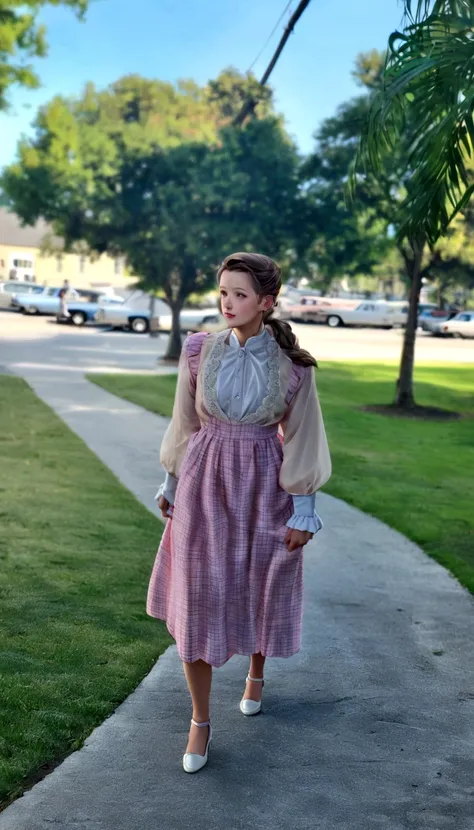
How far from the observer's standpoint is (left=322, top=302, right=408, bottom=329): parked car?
149 ft

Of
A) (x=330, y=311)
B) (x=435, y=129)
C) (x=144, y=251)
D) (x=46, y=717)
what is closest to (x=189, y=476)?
(x=46, y=717)

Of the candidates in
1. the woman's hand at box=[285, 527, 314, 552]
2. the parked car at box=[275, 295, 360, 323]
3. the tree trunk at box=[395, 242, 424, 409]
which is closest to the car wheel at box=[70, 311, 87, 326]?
the parked car at box=[275, 295, 360, 323]

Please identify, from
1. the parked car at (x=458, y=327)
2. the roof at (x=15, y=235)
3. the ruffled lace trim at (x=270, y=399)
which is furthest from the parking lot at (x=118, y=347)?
the roof at (x=15, y=235)

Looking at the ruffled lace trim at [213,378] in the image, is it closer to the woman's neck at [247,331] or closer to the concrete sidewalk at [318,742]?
the woman's neck at [247,331]

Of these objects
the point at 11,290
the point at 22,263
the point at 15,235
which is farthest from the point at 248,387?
the point at 15,235

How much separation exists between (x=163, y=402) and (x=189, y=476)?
38.5 feet

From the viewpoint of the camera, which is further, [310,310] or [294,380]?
[310,310]

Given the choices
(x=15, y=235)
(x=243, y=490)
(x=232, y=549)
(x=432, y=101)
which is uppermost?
(x=15, y=235)

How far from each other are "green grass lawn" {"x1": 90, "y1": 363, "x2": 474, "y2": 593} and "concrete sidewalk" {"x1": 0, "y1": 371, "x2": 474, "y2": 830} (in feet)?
4.27

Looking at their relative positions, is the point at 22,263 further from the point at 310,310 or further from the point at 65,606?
the point at 65,606

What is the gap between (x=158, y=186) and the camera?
2058 cm

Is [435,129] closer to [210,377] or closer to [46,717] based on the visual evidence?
[210,377]

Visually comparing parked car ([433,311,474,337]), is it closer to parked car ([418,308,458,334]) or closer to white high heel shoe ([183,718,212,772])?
parked car ([418,308,458,334])

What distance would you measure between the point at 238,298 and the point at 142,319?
108 feet
